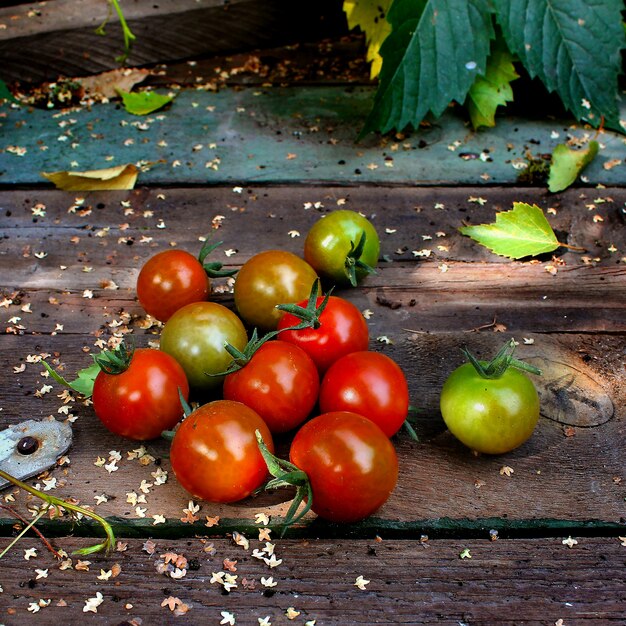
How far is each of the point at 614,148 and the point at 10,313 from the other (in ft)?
4.71

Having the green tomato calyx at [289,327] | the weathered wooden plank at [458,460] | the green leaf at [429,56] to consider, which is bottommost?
the weathered wooden plank at [458,460]

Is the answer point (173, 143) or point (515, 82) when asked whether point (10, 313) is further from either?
point (515, 82)

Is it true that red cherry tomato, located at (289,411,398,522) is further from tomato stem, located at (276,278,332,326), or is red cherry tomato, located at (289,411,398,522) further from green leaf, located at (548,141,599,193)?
green leaf, located at (548,141,599,193)

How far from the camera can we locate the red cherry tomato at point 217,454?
985 millimetres

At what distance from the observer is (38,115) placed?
2033mm

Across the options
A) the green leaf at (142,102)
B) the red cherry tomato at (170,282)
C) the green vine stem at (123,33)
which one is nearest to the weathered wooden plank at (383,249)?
the red cherry tomato at (170,282)

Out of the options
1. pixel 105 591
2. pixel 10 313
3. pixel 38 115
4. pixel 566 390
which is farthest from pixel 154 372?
pixel 38 115

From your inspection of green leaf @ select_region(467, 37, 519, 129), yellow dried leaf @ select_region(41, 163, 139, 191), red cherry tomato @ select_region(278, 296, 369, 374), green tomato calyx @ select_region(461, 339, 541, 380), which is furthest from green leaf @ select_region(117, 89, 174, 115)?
green tomato calyx @ select_region(461, 339, 541, 380)

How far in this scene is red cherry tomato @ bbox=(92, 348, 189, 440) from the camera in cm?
108

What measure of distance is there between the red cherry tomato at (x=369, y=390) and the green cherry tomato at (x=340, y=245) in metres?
0.28

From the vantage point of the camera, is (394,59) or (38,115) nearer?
(394,59)

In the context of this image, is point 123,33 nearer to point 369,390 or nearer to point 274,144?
point 274,144

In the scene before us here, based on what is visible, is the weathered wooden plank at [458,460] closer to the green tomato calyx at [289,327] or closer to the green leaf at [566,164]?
the green tomato calyx at [289,327]

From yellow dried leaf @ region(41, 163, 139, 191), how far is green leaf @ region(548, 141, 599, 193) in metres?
0.95
